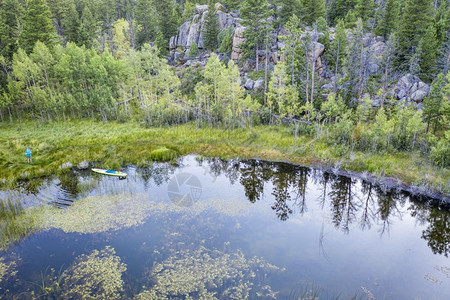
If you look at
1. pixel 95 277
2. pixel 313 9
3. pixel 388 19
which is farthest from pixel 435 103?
pixel 313 9

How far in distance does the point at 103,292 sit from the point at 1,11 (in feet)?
186

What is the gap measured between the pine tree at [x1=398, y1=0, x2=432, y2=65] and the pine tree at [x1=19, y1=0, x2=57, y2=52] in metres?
54.2

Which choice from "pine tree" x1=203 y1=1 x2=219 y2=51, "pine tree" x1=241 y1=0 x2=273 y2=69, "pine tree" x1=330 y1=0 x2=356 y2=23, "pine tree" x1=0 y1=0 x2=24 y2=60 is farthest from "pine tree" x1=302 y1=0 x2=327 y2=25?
"pine tree" x1=0 y1=0 x2=24 y2=60

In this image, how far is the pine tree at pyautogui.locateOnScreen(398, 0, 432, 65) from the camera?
39.8 m

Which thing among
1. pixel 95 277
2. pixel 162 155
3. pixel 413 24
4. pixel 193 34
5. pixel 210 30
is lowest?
pixel 95 277

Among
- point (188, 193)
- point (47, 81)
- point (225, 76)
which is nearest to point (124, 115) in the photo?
point (47, 81)

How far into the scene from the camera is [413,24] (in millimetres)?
40844

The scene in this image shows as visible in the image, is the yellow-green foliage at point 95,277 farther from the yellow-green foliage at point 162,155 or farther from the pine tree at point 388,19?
the pine tree at point 388,19

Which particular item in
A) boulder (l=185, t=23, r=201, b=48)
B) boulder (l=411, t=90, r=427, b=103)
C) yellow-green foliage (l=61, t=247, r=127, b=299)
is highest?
boulder (l=185, t=23, r=201, b=48)

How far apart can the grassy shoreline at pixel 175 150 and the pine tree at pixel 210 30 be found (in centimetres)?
3108

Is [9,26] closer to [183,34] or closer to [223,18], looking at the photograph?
[183,34]

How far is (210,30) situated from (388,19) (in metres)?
33.1

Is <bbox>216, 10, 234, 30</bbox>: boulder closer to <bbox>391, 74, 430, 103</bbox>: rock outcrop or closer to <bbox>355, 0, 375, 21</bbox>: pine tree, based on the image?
<bbox>355, 0, 375, 21</bbox>: pine tree

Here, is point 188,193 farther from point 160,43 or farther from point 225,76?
A: point 160,43
